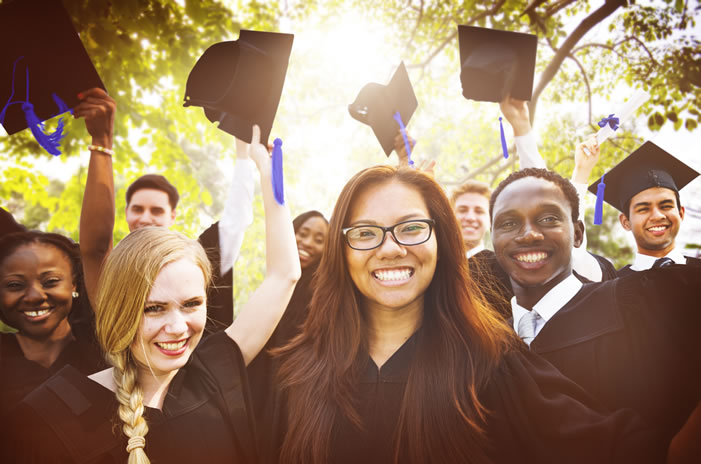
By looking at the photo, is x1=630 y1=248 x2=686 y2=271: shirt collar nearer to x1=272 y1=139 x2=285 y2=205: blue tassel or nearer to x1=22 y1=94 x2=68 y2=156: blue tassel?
x1=272 y1=139 x2=285 y2=205: blue tassel

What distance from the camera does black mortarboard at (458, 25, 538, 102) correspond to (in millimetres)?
2504

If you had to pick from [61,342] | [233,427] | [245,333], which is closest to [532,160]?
[245,333]

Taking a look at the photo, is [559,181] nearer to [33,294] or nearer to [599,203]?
[599,203]

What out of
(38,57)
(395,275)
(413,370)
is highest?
(38,57)

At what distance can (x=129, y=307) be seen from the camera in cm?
190

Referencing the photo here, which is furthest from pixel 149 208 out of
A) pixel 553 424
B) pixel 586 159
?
pixel 586 159

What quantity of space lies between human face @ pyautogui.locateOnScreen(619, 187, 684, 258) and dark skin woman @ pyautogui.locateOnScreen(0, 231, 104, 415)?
2732mm

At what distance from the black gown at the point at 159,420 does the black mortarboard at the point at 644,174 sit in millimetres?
2083

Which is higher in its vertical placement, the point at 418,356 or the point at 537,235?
the point at 537,235

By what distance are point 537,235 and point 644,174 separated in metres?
0.76

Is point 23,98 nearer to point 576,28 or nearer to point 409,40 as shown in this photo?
point 409,40

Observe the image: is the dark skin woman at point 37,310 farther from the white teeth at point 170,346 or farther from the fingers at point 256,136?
the fingers at point 256,136

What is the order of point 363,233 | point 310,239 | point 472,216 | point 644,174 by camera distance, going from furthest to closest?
point 472,216 → point 310,239 → point 644,174 → point 363,233

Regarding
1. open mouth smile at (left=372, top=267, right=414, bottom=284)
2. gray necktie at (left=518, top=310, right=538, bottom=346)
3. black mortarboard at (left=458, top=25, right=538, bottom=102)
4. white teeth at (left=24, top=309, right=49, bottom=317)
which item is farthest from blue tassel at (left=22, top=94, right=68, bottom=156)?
gray necktie at (left=518, top=310, right=538, bottom=346)
